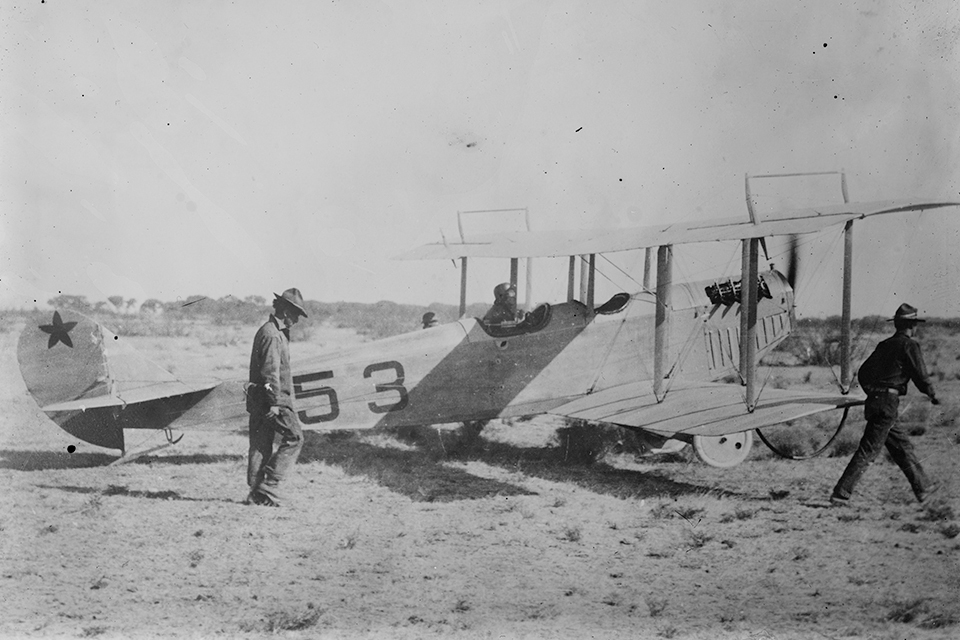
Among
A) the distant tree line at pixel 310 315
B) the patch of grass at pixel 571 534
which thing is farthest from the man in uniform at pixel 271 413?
the distant tree line at pixel 310 315

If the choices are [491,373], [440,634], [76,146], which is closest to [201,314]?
[76,146]

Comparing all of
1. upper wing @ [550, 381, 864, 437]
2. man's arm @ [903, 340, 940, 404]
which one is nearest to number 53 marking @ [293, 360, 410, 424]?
upper wing @ [550, 381, 864, 437]

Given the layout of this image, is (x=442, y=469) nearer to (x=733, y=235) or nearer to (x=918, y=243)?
(x=733, y=235)

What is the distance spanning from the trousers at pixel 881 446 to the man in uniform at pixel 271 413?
3.85 m

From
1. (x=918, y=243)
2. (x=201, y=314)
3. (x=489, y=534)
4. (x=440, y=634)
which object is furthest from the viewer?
(x=201, y=314)

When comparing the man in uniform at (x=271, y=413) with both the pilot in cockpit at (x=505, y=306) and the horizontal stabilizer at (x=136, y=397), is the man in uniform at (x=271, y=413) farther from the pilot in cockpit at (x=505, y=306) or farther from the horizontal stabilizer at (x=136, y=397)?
→ the pilot in cockpit at (x=505, y=306)

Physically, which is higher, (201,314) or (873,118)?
(873,118)

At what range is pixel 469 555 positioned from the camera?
4055mm

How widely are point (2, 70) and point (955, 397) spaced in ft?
32.9

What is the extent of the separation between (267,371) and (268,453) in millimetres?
589

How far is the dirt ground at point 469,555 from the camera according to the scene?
3748mm

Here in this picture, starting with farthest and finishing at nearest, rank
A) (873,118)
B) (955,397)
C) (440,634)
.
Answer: (955,397) < (873,118) < (440,634)

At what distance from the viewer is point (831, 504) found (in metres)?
4.50

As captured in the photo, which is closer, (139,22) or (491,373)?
(139,22)
